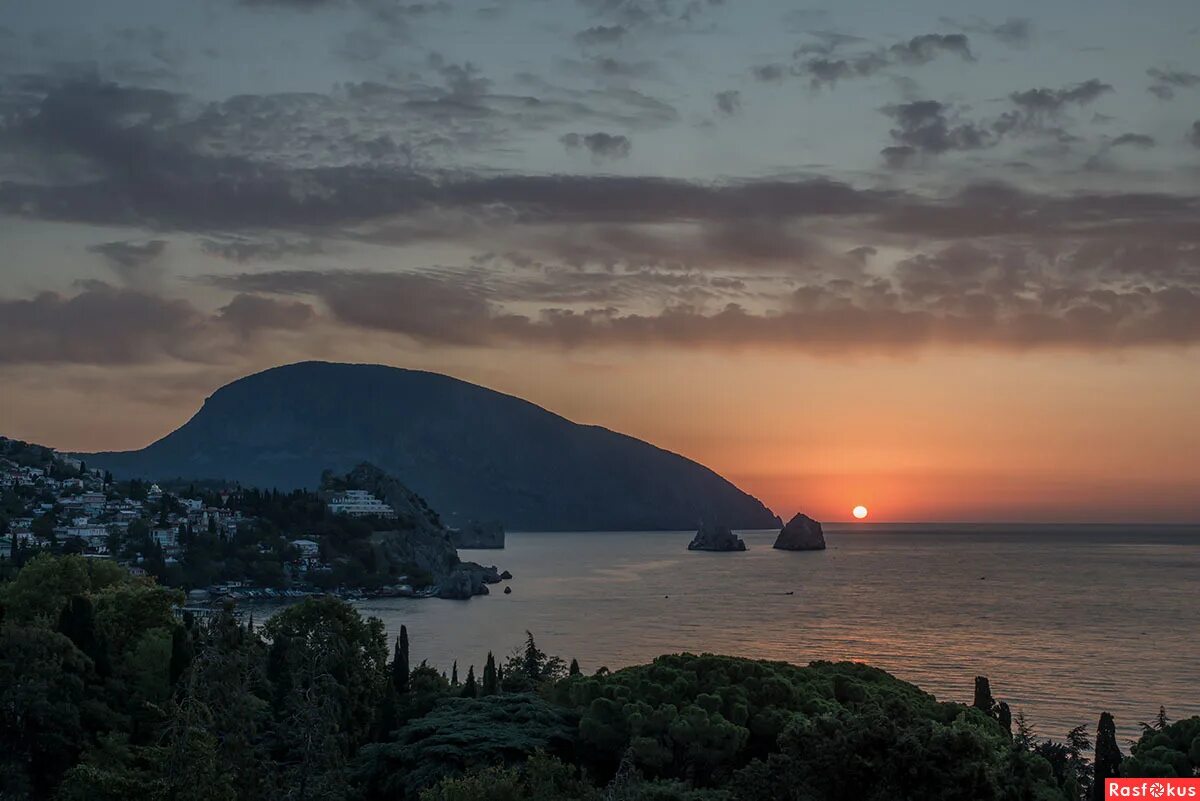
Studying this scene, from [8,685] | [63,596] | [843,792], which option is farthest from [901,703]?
[63,596]

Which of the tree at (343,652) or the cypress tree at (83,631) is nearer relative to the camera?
the cypress tree at (83,631)

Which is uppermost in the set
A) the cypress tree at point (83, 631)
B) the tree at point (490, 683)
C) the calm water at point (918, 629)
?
the cypress tree at point (83, 631)

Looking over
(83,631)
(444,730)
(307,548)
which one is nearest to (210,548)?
(307,548)

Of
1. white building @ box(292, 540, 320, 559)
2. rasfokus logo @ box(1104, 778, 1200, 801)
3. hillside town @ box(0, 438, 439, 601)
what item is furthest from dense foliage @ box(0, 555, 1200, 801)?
Answer: white building @ box(292, 540, 320, 559)

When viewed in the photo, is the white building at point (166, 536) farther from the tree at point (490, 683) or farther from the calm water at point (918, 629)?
the tree at point (490, 683)

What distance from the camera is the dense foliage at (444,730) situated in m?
26.6

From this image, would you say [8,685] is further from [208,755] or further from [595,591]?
[595,591]

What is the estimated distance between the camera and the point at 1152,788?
30.3 m

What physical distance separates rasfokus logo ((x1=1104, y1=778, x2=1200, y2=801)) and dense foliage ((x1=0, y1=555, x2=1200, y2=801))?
6.76 ft

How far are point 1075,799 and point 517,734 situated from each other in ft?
58.4

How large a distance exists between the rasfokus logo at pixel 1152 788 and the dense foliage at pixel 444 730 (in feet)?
6.76

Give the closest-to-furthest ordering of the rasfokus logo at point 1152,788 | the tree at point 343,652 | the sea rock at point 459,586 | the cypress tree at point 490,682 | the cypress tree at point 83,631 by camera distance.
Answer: the rasfokus logo at point 1152,788, the cypress tree at point 83,631, the tree at point 343,652, the cypress tree at point 490,682, the sea rock at point 459,586

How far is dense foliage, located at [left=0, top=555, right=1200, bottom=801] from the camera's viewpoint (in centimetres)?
2661

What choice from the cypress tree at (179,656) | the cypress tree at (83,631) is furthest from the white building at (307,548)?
the cypress tree at (179,656)
